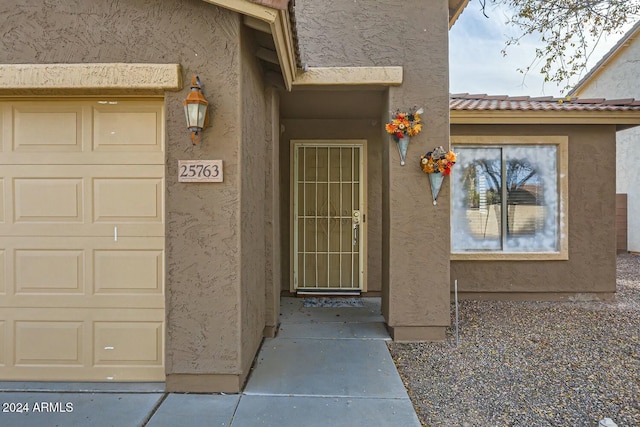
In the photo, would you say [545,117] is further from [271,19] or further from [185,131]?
[185,131]

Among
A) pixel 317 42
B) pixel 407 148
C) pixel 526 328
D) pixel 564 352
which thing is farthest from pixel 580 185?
pixel 317 42

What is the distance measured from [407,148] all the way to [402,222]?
0.91 meters

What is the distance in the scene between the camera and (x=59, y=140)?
3350 millimetres

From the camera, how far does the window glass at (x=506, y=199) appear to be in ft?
20.5

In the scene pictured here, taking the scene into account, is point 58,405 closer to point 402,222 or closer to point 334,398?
point 334,398

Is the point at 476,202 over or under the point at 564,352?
over

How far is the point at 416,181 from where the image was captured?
4.39 m

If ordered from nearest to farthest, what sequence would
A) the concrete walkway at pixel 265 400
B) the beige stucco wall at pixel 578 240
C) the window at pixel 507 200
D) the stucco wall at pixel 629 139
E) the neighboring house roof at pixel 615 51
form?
the concrete walkway at pixel 265 400 → the beige stucco wall at pixel 578 240 → the window at pixel 507 200 → the neighboring house roof at pixel 615 51 → the stucco wall at pixel 629 139

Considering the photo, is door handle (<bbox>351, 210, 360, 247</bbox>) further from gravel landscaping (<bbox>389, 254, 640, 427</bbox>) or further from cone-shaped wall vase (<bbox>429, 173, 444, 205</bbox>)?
cone-shaped wall vase (<bbox>429, 173, 444, 205</bbox>)

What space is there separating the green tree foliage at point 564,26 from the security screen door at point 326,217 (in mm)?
3130

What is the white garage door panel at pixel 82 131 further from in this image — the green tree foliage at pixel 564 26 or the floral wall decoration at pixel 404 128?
the green tree foliage at pixel 564 26

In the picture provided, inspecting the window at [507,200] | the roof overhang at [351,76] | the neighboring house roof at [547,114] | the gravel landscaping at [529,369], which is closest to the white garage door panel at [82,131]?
the roof overhang at [351,76]

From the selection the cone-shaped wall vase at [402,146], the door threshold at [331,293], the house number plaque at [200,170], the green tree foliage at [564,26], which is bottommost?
the door threshold at [331,293]

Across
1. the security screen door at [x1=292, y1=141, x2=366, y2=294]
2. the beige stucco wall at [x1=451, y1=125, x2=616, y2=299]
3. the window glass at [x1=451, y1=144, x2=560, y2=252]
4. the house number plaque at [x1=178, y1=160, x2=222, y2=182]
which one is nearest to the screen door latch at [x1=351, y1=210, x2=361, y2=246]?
the security screen door at [x1=292, y1=141, x2=366, y2=294]
